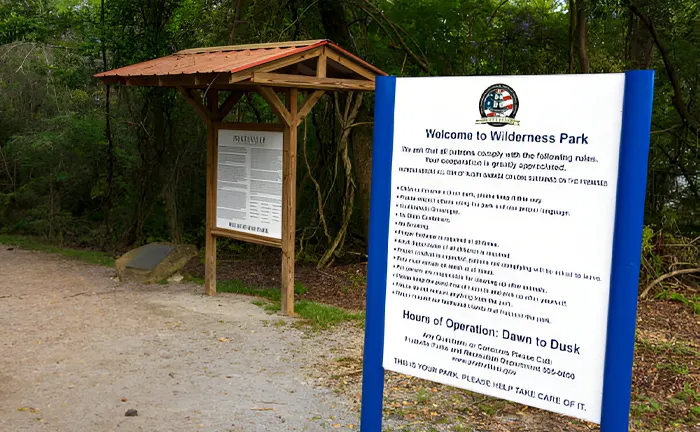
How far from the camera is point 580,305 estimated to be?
10.3 ft

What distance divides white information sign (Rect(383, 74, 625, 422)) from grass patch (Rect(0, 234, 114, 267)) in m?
8.66

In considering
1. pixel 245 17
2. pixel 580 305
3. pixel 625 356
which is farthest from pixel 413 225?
pixel 245 17

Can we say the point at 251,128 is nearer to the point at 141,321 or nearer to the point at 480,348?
the point at 141,321

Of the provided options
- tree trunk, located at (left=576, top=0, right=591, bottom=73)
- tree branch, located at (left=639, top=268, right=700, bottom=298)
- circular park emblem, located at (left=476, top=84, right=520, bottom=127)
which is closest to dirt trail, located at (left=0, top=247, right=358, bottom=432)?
circular park emblem, located at (left=476, top=84, right=520, bottom=127)

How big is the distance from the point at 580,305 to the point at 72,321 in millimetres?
6136

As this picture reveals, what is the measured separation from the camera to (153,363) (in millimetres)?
6441

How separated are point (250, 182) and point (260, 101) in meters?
4.74

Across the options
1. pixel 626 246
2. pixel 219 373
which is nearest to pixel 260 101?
pixel 219 373

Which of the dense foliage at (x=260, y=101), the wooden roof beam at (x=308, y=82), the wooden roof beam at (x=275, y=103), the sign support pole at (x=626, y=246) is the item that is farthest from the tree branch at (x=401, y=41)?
the sign support pole at (x=626, y=246)

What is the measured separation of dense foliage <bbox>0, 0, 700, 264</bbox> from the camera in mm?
10820

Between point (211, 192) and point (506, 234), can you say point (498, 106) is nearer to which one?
point (506, 234)

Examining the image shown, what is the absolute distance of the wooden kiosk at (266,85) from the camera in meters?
7.38

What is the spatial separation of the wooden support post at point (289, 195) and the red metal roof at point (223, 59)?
51cm

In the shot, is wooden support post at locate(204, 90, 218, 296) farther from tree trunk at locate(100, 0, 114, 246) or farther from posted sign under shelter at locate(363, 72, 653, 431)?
posted sign under shelter at locate(363, 72, 653, 431)
